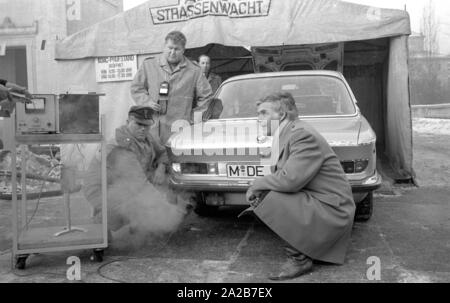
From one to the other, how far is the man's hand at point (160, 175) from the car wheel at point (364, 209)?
1.92 m

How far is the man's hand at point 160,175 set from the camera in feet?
14.6

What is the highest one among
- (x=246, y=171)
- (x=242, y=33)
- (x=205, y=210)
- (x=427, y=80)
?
(x=427, y=80)

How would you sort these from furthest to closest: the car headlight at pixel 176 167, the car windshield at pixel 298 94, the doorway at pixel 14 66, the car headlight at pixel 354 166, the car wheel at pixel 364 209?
the doorway at pixel 14 66, the car windshield at pixel 298 94, the car wheel at pixel 364 209, the car headlight at pixel 176 167, the car headlight at pixel 354 166

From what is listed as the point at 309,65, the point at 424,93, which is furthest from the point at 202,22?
the point at 424,93

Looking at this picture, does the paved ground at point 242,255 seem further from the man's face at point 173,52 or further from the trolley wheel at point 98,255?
the man's face at point 173,52

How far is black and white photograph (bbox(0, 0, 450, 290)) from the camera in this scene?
11.1 feet

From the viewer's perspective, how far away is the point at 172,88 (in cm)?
516

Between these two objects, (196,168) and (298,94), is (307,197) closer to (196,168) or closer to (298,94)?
(196,168)

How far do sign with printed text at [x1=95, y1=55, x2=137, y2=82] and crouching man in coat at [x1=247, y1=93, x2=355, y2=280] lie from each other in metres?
4.63

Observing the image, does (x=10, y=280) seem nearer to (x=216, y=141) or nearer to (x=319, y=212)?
(x=216, y=141)

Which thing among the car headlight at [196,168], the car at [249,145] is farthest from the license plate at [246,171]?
the car headlight at [196,168]

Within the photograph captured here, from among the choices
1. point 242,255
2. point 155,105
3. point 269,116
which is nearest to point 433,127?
point 155,105

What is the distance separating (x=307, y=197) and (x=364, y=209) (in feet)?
5.20

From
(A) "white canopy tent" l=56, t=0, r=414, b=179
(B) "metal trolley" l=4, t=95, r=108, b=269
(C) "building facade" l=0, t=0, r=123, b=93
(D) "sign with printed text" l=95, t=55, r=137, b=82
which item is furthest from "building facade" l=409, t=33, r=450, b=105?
(B) "metal trolley" l=4, t=95, r=108, b=269
